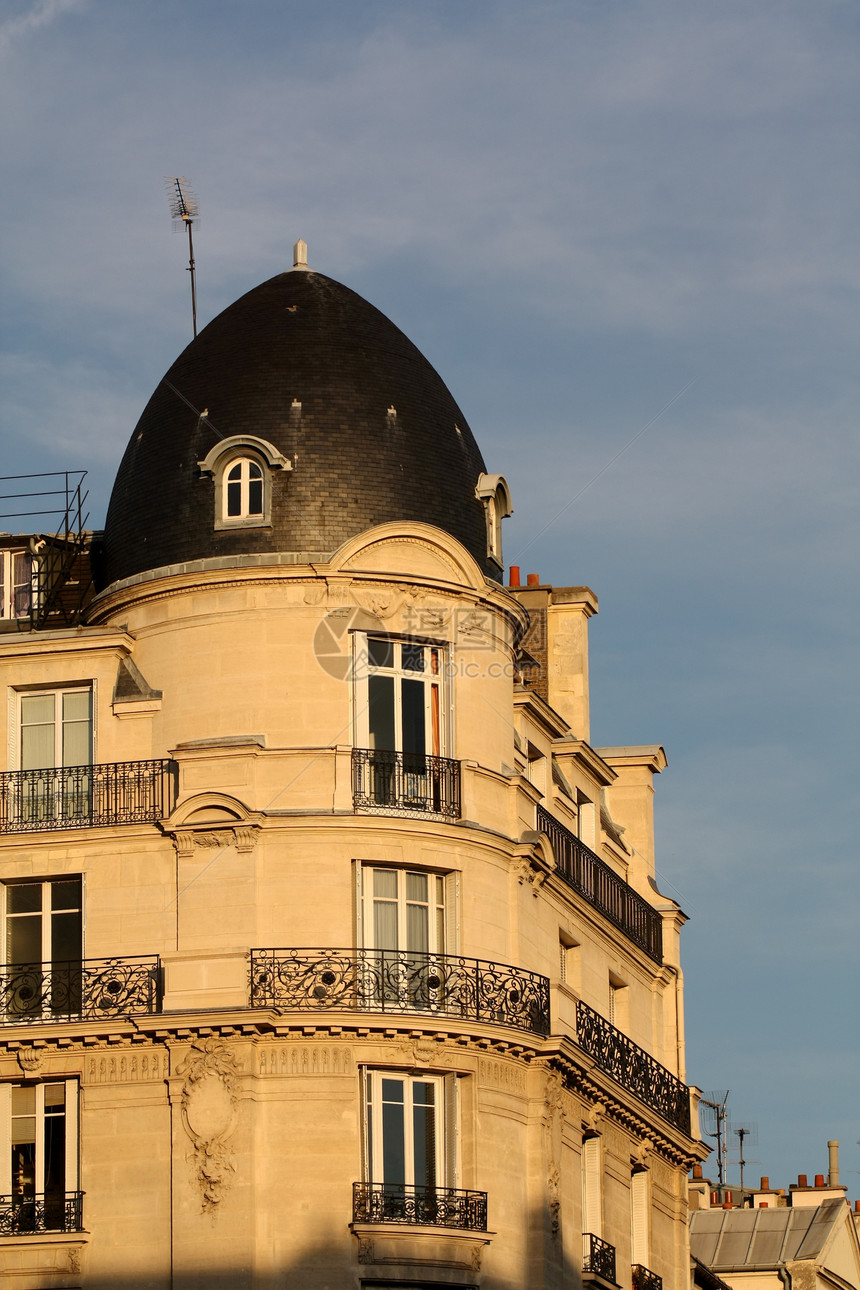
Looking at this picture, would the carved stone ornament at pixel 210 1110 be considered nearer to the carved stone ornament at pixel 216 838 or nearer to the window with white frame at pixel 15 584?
the carved stone ornament at pixel 216 838

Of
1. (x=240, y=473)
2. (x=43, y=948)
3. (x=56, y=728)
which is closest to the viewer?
(x=43, y=948)

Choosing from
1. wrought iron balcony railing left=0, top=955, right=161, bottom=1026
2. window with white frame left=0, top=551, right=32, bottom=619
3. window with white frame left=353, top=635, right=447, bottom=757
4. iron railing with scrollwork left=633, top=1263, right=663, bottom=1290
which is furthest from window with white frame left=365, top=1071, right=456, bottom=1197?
window with white frame left=0, top=551, right=32, bottom=619

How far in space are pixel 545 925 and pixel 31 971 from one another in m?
8.43

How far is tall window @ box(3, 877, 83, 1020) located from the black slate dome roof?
538 cm

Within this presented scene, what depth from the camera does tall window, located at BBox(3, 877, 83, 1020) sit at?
4081 centimetres

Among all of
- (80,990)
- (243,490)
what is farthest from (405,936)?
(243,490)

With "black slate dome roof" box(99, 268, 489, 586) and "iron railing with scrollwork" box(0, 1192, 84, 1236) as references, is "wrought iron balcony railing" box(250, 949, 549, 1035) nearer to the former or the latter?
"iron railing with scrollwork" box(0, 1192, 84, 1236)

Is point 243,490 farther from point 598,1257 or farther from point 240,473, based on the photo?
point 598,1257

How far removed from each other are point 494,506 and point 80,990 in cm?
1055

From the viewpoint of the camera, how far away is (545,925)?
43.9m

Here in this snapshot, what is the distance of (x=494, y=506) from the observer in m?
44.6

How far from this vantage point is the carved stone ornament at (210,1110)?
3859 centimetres

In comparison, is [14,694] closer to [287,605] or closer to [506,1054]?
[287,605]

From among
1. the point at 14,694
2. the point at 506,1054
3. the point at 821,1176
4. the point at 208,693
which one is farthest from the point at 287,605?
the point at 821,1176
